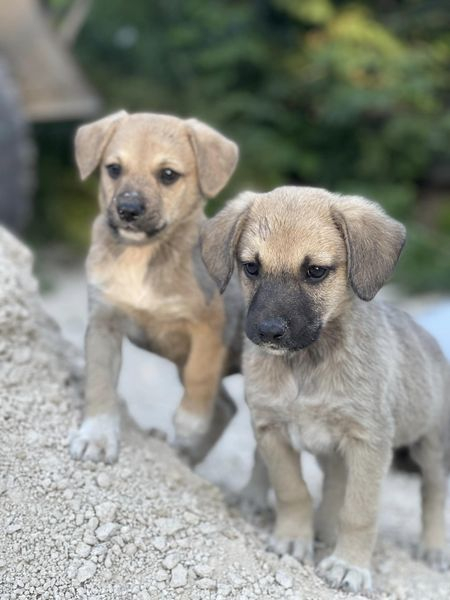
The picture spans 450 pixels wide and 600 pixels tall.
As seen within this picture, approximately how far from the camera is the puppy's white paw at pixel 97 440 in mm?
4914

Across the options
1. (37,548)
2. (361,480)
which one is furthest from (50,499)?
(361,480)

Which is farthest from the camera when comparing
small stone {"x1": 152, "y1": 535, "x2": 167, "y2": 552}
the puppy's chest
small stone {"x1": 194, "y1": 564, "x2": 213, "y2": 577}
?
the puppy's chest

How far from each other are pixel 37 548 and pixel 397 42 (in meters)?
11.3

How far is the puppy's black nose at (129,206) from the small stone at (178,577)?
176 cm

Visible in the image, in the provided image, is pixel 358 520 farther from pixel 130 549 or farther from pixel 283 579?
pixel 130 549

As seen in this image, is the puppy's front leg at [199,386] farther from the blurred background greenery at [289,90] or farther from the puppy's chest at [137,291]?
the blurred background greenery at [289,90]

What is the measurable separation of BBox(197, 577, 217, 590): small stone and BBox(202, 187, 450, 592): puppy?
0.59 m

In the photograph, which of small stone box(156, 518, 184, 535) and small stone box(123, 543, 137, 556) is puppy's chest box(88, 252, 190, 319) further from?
small stone box(123, 543, 137, 556)

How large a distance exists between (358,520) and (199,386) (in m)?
1.19

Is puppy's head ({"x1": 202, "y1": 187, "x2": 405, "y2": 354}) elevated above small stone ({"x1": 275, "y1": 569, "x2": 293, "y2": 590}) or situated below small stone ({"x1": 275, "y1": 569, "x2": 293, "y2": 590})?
above

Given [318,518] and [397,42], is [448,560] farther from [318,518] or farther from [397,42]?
[397,42]

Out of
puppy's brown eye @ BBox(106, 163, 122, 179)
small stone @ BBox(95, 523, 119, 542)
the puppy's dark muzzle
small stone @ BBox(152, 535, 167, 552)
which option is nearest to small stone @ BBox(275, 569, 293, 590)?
small stone @ BBox(152, 535, 167, 552)

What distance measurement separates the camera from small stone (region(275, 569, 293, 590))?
14.9 ft

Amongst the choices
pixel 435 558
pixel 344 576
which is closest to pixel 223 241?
pixel 344 576
